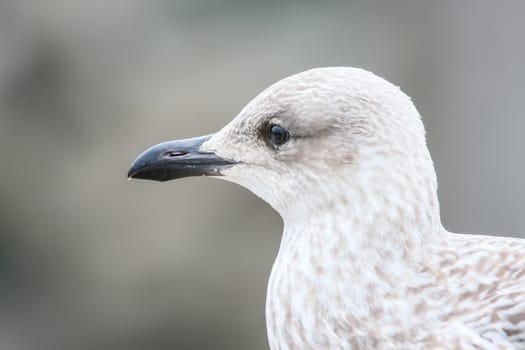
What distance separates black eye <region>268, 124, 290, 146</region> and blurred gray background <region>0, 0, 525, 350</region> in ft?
7.62

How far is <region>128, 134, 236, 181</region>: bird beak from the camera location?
171 cm

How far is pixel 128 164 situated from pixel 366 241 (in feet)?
8.76

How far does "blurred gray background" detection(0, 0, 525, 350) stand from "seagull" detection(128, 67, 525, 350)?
236 centimetres

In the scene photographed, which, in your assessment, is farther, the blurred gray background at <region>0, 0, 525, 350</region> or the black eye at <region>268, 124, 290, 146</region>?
the blurred gray background at <region>0, 0, 525, 350</region>

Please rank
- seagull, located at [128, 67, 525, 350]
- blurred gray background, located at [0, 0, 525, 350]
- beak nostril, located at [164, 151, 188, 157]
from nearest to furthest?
1. seagull, located at [128, 67, 525, 350]
2. beak nostril, located at [164, 151, 188, 157]
3. blurred gray background, located at [0, 0, 525, 350]

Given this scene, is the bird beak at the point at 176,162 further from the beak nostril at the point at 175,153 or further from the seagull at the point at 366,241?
the seagull at the point at 366,241

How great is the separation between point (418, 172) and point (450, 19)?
13.6ft

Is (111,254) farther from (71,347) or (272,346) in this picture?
(272,346)

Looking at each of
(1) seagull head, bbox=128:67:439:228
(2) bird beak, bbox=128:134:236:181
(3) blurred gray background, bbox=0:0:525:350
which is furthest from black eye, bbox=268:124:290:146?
(3) blurred gray background, bbox=0:0:525:350

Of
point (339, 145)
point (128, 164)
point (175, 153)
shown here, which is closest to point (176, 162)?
point (175, 153)

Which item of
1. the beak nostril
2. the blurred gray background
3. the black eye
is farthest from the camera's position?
the blurred gray background

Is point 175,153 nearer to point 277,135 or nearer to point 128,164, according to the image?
point 277,135

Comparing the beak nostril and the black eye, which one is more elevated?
the black eye

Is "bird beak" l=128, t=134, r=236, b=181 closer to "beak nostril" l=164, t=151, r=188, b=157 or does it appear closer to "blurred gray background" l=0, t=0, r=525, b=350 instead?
"beak nostril" l=164, t=151, r=188, b=157
